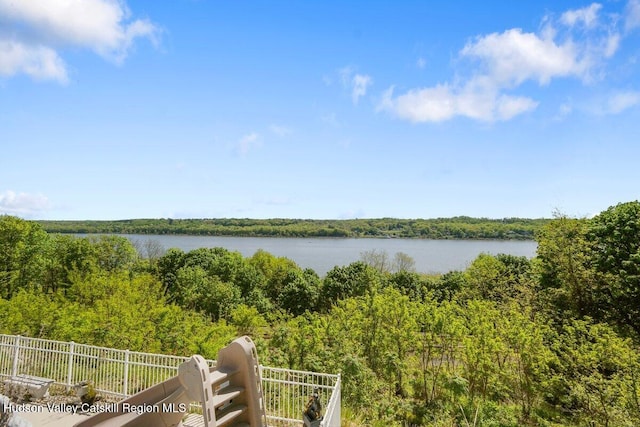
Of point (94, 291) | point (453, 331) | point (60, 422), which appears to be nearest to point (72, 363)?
point (60, 422)

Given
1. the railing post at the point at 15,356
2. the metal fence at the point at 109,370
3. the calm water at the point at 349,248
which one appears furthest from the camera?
the calm water at the point at 349,248

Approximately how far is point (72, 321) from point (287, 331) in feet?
25.6

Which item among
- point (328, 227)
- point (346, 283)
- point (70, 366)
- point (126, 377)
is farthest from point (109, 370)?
point (328, 227)

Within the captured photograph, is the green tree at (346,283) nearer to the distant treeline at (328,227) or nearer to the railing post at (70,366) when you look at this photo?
the railing post at (70,366)

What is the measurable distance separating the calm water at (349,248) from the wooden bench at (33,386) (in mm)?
32574

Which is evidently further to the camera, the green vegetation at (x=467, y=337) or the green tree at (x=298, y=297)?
the green tree at (x=298, y=297)

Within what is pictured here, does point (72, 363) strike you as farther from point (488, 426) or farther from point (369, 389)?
point (488, 426)

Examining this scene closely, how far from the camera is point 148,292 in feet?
78.8

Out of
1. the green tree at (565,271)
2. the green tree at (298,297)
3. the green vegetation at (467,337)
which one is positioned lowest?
the green tree at (298,297)

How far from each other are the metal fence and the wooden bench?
0.51 m

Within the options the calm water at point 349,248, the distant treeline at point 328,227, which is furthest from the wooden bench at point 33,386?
the distant treeline at point 328,227

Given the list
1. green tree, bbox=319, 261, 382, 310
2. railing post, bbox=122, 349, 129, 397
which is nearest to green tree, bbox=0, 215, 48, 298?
green tree, bbox=319, 261, 382, 310

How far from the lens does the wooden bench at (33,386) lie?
940 cm

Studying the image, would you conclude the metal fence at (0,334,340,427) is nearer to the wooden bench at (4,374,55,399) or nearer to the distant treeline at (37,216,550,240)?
the wooden bench at (4,374,55,399)
